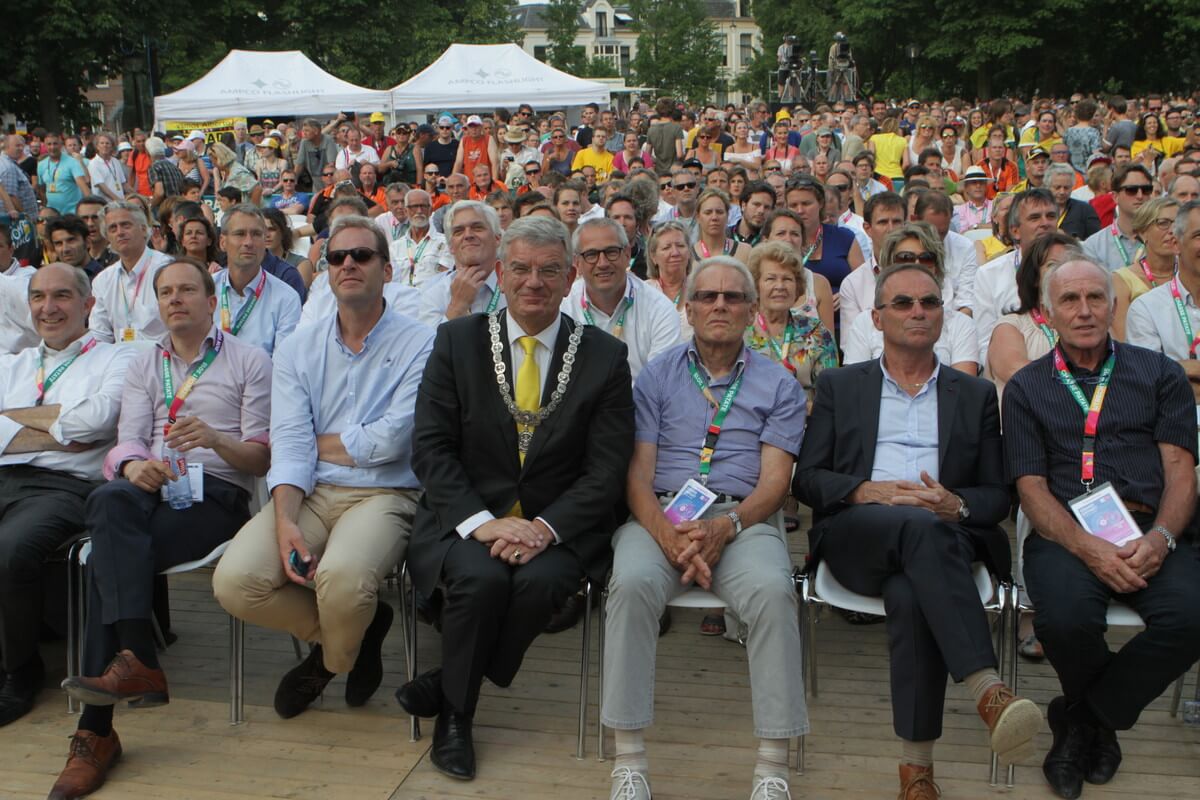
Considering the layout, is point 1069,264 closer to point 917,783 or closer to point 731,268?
→ point 731,268

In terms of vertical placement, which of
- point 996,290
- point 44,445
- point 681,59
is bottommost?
point 44,445

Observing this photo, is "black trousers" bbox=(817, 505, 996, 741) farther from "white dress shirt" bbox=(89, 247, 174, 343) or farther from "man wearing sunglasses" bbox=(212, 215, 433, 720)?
"white dress shirt" bbox=(89, 247, 174, 343)

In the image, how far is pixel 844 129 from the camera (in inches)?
663

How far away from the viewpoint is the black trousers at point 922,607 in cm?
321

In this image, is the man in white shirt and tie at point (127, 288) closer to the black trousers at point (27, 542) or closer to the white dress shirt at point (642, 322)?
the black trousers at point (27, 542)

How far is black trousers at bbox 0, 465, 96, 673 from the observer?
12.7 feet

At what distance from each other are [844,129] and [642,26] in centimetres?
6094

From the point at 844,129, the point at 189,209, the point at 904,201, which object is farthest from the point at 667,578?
the point at 844,129

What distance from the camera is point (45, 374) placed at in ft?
14.7

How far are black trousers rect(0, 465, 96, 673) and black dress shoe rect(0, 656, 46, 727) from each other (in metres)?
0.04

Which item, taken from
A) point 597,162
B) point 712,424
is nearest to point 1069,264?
point 712,424

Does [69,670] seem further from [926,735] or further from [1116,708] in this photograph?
[1116,708]

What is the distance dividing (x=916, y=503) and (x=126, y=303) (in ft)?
14.7

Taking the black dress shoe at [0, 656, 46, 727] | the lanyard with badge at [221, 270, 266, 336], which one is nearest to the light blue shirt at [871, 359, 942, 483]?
the black dress shoe at [0, 656, 46, 727]
